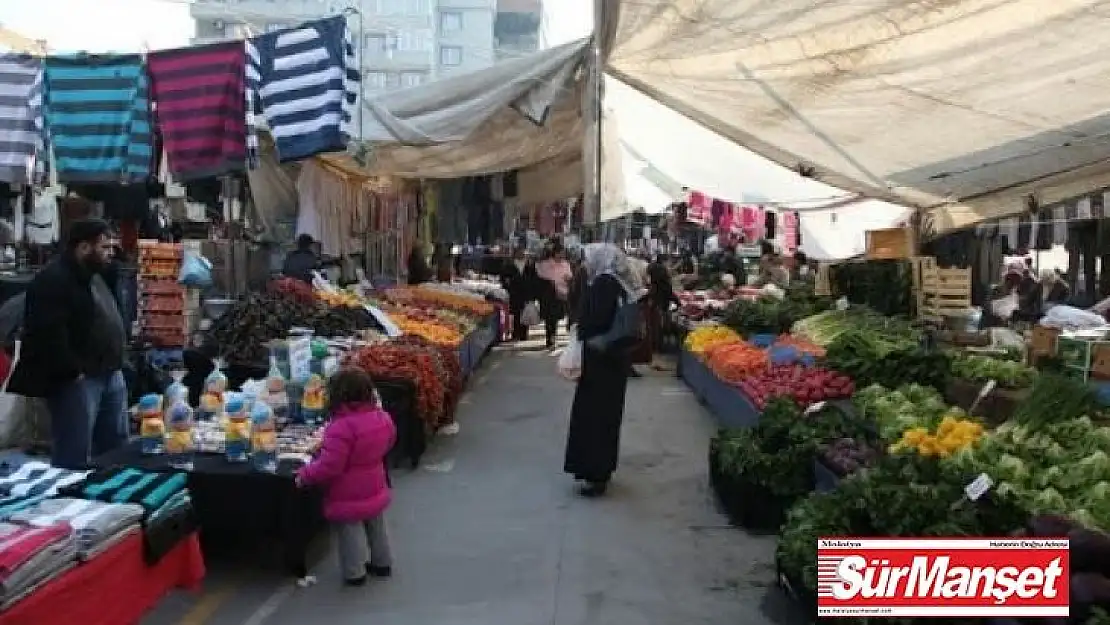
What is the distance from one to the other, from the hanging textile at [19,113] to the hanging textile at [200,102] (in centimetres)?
94

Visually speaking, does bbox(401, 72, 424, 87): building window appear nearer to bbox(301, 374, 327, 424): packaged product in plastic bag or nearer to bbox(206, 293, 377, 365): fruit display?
bbox(206, 293, 377, 365): fruit display

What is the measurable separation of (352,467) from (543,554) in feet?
4.86

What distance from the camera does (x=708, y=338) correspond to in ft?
43.4

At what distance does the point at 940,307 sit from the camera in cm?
1089

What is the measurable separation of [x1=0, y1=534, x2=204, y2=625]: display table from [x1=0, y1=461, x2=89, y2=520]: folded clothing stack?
39 centimetres

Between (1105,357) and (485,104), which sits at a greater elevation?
(485,104)

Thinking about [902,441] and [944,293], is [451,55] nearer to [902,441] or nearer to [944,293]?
[944,293]

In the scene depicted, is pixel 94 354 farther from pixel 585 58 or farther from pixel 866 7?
pixel 585 58

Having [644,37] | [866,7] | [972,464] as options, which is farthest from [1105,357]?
[644,37]

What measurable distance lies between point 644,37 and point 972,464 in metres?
4.72

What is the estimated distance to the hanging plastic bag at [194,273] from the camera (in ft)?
31.0

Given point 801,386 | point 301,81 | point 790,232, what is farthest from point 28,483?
point 790,232

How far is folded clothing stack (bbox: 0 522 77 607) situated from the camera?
3193 mm

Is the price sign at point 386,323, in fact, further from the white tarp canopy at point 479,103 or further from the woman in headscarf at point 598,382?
the woman in headscarf at point 598,382
